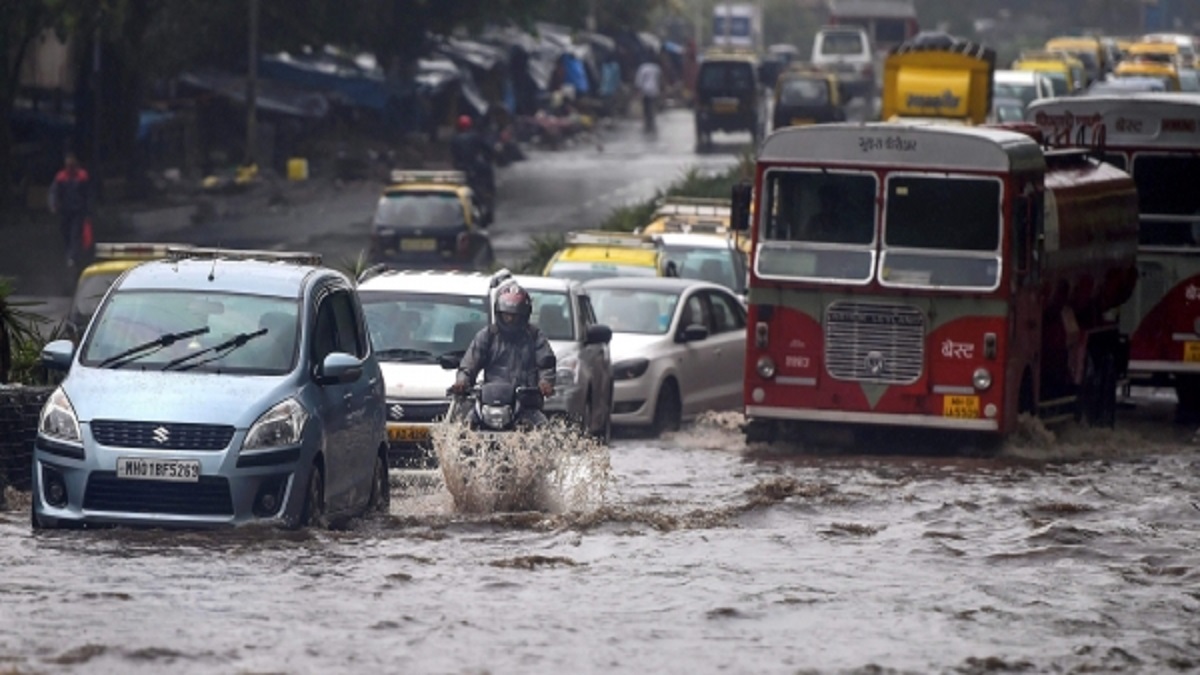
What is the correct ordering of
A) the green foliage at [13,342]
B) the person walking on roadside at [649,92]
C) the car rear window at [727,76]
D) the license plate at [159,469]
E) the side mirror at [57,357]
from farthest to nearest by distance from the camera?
the person walking on roadside at [649,92] < the car rear window at [727,76] < the green foliage at [13,342] < the side mirror at [57,357] < the license plate at [159,469]

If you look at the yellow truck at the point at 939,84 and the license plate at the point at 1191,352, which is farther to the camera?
the yellow truck at the point at 939,84

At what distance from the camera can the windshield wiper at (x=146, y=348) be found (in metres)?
13.6

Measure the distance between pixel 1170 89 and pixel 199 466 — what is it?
141ft

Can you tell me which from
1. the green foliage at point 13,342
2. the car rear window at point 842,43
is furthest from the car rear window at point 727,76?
the green foliage at point 13,342

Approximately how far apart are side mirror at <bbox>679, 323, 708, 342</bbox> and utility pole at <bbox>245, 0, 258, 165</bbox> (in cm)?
2716

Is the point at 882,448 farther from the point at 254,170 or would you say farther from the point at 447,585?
the point at 254,170

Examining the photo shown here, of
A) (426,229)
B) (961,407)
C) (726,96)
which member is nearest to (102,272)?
(961,407)

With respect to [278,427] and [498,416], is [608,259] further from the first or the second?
[278,427]

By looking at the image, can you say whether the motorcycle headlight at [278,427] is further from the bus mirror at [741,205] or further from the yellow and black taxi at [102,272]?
the yellow and black taxi at [102,272]

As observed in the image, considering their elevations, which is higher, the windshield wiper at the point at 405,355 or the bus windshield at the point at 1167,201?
the bus windshield at the point at 1167,201

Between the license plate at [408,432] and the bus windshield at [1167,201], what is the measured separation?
31.1 feet

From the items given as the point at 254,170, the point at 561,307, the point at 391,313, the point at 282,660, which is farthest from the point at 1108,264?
the point at 254,170

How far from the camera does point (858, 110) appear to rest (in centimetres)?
6825

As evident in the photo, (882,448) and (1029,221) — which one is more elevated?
(1029,221)
